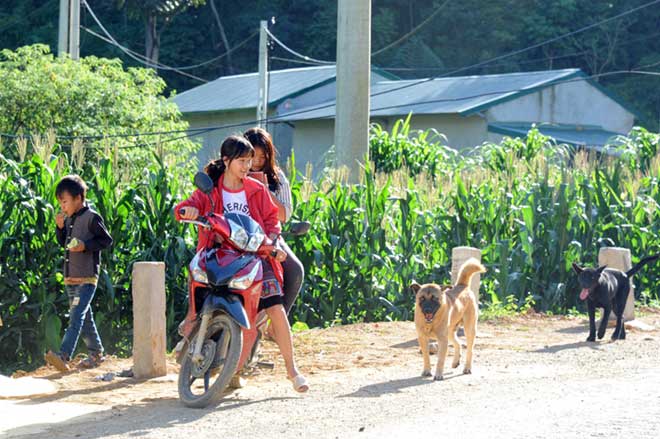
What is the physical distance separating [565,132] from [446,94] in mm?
4138

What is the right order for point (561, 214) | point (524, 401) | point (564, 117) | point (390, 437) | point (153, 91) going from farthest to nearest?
point (564, 117) → point (153, 91) → point (561, 214) → point (524, 401) → point (390, 437)

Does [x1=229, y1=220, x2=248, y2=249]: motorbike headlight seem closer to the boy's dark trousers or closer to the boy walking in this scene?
the boy walking

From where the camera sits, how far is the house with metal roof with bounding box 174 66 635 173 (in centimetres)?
3447

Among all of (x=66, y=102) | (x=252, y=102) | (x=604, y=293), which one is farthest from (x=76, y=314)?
(x=252, y=102)

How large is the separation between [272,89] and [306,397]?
34.2 metres

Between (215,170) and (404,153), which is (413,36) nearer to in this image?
(404,153)

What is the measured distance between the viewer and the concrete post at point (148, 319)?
29.2 ft

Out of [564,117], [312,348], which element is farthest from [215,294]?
[564,117]

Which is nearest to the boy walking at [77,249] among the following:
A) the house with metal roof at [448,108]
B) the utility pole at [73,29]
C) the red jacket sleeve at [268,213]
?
the red jacket sleeve at [268,213]

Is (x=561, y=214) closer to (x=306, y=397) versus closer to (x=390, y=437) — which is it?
(x=306, y=397)

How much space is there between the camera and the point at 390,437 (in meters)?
6.68

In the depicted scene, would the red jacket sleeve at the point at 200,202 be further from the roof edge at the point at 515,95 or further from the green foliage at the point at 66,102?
the roof edge at the point at 515,95

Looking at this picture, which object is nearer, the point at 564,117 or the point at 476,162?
the point at 476,162

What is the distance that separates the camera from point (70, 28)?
27.1 metres
